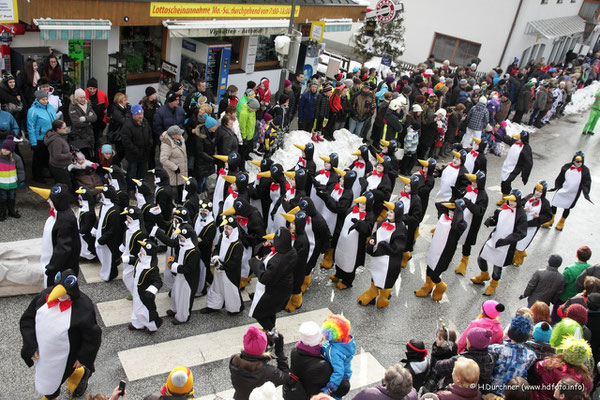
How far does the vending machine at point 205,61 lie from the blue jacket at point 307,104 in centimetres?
224

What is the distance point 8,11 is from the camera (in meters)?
9.07

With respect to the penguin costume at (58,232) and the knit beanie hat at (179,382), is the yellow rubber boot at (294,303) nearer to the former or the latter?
the penguin costume at (58,232)

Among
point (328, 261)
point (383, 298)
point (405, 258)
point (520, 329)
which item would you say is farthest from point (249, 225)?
point (520, 329)

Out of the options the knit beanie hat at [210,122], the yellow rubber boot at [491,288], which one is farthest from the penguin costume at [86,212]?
the yellow rubber boot at [491,288]

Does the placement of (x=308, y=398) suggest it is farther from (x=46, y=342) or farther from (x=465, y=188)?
(x=465, y=188)

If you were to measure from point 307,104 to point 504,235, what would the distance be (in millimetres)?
5986

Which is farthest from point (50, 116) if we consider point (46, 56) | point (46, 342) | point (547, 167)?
point (547, 167)

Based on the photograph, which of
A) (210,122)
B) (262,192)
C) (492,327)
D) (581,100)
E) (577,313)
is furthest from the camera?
(581,100)

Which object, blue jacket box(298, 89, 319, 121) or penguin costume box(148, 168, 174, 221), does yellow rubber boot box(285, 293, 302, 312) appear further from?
blue jacket box(298, 89, 319, 121)

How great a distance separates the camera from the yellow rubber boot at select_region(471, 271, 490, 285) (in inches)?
372

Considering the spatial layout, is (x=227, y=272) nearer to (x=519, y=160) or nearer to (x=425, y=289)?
(x=425, y=289)

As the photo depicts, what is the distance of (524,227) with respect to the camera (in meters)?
8.79

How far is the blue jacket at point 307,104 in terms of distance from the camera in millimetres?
13084

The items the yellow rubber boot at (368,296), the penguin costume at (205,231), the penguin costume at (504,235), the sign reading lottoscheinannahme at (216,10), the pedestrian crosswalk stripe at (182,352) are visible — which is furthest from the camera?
the sign reading lottoscheinannahme at (216,10)
